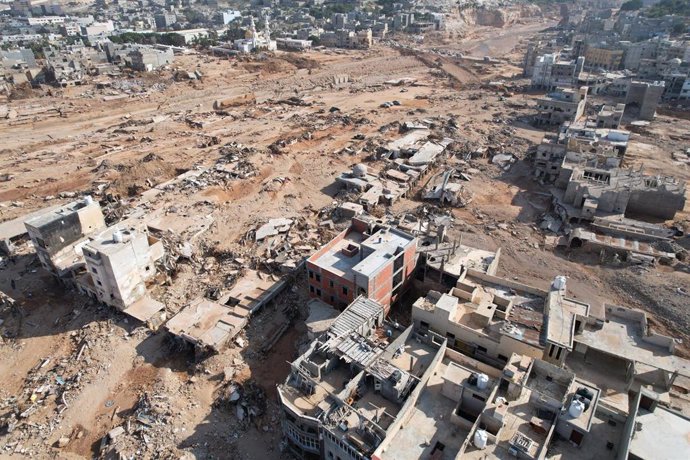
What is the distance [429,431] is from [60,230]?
27323 mm

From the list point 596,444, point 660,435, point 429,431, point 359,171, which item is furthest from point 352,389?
point 359,171

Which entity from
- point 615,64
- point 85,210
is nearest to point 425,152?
point 85,210

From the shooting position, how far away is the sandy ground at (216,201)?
22594 millimetres

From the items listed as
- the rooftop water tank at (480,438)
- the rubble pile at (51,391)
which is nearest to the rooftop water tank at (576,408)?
the rooftop water tank at (480,438)

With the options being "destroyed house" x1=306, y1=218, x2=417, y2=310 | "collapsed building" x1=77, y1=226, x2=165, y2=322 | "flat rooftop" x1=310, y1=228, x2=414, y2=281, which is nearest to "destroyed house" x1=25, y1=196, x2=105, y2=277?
"collapsed building" x1=77, y1=226, x2=165, y2=322

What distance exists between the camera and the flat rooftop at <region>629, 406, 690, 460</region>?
48.1 feet

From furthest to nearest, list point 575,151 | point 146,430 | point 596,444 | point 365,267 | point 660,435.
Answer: point 575,151, point 365,267, point 146,430, point 596,444, point 660,435

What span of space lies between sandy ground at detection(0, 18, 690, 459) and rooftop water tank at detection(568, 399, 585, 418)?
509 inches

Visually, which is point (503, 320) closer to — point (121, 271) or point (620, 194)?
point (121, 271)

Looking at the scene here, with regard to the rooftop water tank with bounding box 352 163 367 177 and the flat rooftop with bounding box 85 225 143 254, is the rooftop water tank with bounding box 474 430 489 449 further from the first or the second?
the rooftop water tank with bounding box 352 163 367 177

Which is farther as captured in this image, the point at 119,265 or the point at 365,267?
the point at 119,265

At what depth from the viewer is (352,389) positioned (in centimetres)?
1844

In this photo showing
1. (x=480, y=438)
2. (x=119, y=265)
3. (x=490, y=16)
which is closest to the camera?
(x=480, y=438)

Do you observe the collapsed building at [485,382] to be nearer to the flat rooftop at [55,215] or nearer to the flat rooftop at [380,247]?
the flat rooftop at [380,247]
